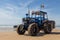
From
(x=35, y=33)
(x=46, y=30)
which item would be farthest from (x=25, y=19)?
(x=46, y=30)

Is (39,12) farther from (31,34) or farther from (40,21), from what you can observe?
(31,34)

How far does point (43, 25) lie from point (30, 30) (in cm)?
295

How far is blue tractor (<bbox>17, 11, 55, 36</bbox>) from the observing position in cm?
1628

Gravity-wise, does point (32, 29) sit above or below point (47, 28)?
above

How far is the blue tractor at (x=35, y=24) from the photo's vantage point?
1628cm

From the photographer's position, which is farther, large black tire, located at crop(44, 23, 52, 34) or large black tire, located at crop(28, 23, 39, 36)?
large black tire, located at crop(44, 23, 52, 34)

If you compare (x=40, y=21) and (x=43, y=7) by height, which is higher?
(x=43, y=7)

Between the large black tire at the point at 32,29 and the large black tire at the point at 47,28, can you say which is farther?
the large black tire at the point at 47,28

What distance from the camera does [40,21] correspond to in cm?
1820

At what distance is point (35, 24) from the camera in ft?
54.0

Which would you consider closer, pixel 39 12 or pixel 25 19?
pixel 25 19

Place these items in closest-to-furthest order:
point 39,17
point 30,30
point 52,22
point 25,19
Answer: point 30,30
point 25,19
point 39,17
point 52,22

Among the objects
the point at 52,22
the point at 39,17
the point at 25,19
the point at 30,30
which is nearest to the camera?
the point at 30,30

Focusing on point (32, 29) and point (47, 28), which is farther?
point (47, 28)
